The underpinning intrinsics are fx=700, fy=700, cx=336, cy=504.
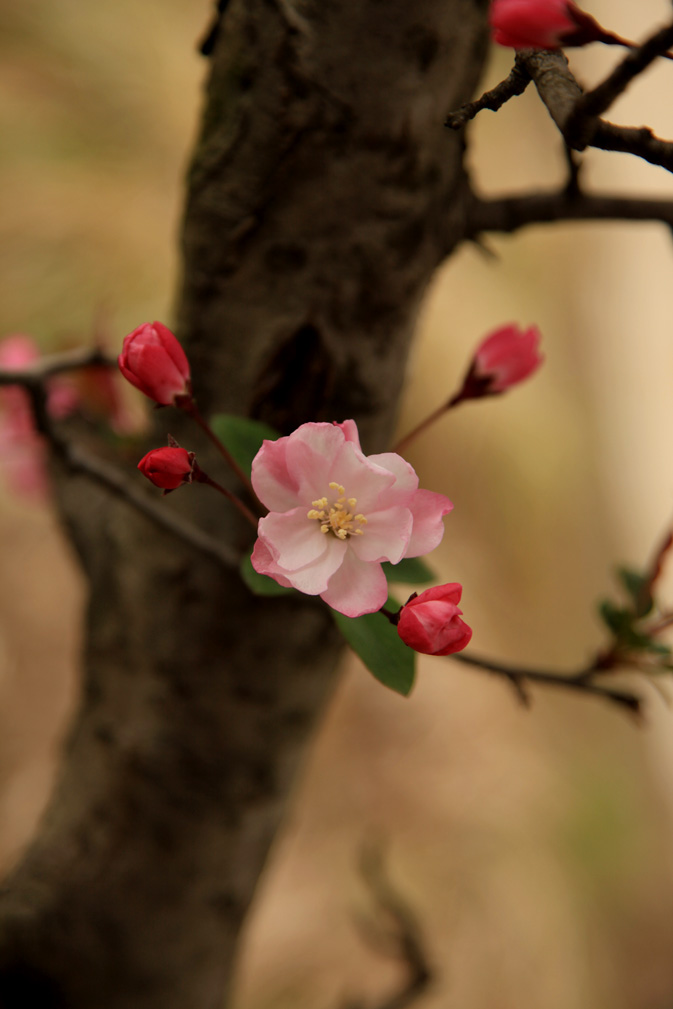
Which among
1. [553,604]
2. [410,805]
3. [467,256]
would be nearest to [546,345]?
[467,256]

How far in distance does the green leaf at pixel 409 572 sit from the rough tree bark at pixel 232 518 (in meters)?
0.14

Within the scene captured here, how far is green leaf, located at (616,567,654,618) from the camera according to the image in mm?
548

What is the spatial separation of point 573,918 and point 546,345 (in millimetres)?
1991

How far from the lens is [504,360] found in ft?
1.61

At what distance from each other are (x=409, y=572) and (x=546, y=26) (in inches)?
11.4

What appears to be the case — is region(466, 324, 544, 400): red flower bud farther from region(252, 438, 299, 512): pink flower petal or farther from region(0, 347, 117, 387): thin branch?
region(0, 347, 117, 387): thin branch

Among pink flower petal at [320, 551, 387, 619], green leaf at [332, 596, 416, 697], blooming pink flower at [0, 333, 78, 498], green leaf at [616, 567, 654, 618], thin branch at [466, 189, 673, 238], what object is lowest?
blooming pink flower at [0, 333, 78, 498]

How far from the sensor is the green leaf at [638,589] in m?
0.55

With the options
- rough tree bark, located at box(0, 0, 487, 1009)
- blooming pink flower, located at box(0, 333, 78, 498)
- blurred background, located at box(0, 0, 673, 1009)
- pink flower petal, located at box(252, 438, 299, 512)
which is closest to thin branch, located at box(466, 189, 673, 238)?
rough tree bark, located at box(0, 0, 487, 1009)

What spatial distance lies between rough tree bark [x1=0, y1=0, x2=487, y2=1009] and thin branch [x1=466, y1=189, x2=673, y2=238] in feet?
0.08

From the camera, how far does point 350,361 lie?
55 cm

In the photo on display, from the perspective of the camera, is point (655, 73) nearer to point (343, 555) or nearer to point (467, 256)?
point (467, 256)

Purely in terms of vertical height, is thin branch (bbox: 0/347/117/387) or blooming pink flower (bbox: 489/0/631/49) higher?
blooming pink flower (bbox: 489/0/631/49)

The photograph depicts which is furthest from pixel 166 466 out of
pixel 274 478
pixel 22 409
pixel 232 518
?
pixel 22 409
